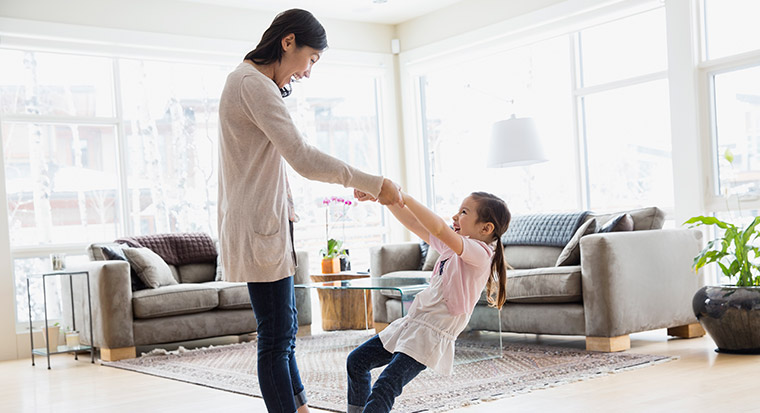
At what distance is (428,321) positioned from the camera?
6.77 ft

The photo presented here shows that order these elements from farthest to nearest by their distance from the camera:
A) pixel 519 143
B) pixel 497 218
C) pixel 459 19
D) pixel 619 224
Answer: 1. pixel 459 19
2. pixel 519 143
3. pixel 619 224
4. pixel 497 218

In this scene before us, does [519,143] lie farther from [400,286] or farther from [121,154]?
[121,154]

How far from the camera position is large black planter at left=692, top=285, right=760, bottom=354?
12.5 feet

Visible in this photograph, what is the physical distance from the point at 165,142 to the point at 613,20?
11.7 feet

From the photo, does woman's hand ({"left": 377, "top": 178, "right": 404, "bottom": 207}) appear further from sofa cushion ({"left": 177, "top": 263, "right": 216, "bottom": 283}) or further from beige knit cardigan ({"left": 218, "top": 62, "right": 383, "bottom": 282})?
sofa cushion ({"left": 177, "top": 263, "right": 216, "bottom": 283})

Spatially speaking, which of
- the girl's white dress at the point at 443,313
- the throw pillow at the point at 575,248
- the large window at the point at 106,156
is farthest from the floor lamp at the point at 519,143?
the girl's white dress at the point at 443,313

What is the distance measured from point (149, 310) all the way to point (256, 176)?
11.1 feet

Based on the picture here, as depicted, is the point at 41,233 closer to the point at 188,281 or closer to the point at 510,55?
the point at 188,281

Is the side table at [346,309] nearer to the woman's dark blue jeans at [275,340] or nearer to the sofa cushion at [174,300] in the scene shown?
the sofa cushion at [174,300]

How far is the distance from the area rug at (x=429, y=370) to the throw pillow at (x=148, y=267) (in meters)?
0.47

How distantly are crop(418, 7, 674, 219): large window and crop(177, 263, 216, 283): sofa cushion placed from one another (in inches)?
94.6

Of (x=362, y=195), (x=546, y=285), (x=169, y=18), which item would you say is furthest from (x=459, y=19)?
(x=362, y=195)

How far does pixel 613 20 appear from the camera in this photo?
5.71 m

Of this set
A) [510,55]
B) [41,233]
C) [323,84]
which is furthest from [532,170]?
[41,233]
